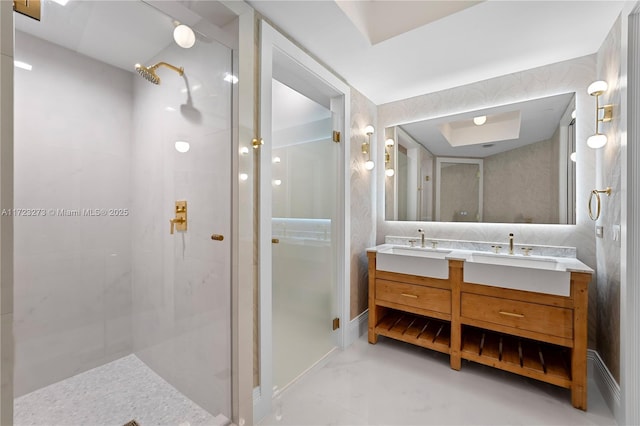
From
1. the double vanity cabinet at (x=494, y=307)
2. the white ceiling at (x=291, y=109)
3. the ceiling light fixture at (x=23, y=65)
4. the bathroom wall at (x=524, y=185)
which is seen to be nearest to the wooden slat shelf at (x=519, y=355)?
the double vanity cabinet at (x=494, y=307)

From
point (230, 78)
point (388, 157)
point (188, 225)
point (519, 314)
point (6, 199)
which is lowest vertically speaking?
point (519, 314)

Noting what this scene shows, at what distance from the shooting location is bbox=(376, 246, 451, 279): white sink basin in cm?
211

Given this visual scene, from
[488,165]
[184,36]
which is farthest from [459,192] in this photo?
[184,36]

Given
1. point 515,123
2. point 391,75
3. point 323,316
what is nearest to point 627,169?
point 515,123

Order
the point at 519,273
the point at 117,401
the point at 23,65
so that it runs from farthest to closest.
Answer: the point at 519,273, the point at 117,401, the point at 23,65

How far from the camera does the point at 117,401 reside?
1.47 metres

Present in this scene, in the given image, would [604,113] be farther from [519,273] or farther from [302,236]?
[302,236]

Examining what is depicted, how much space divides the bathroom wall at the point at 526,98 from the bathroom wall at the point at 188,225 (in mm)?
1920

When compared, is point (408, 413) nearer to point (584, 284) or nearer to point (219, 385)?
point (219, 385)

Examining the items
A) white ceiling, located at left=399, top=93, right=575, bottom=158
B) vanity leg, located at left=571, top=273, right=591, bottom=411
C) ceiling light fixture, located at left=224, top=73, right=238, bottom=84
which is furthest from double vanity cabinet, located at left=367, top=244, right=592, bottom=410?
ceiling light fixture, located at left=224, top=73, right=238, bottom=84

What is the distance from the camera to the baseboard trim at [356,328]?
245 cm

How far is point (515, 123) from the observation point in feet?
7.70

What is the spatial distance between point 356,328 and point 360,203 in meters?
1.19

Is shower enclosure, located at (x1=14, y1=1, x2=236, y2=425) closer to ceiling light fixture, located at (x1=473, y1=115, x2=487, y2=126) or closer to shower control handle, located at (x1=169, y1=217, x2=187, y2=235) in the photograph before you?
shower control handle, located at (x1=169, y1=217, x2=187, y2=235)
